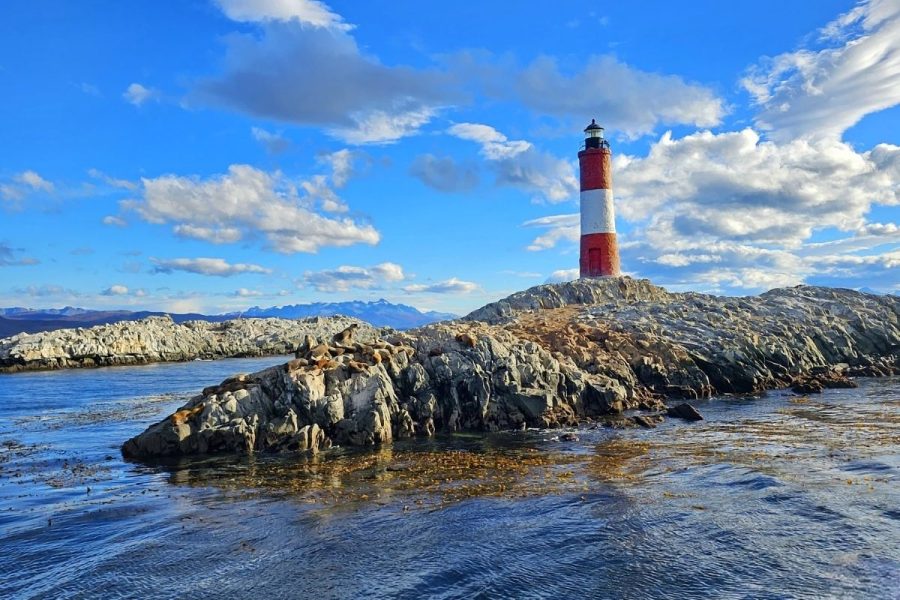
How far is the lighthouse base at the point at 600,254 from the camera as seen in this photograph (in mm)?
67062

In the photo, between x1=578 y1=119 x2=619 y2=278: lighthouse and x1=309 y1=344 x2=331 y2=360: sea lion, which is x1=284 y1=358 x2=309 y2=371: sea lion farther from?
x1=578 y1=119 x2=619 y2=278: lighthouse

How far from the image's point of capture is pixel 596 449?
2745 cm

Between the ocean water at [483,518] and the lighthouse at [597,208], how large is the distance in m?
37.1

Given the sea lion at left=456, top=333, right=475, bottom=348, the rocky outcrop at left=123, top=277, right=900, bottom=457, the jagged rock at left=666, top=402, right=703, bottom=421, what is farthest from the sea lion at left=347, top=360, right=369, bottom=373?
the jagged rock at left=666, top=402, right=703, bottom=421

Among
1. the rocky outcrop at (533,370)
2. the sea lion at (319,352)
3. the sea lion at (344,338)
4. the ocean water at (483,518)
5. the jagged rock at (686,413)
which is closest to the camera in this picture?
the ocean water at (483,518)

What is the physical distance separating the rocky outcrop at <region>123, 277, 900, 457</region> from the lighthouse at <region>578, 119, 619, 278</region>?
340 inches

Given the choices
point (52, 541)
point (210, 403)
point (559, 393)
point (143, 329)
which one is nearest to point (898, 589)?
point (52, 541)

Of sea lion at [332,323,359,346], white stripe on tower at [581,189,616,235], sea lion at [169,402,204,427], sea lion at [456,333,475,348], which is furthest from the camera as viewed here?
white stripe on tower at [581,189,616,235]

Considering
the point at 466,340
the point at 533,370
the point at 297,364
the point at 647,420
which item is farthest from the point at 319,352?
the point at 647,420

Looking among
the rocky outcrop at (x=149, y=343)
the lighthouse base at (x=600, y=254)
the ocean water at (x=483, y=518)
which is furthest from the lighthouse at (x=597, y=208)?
the rocky outcrop at (x=149, y=343)

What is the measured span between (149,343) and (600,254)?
68.7m

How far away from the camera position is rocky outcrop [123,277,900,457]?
29703 millimetres

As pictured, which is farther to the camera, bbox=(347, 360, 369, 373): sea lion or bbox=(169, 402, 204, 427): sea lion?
bbox=(347, 360, 369, 373): sea lion

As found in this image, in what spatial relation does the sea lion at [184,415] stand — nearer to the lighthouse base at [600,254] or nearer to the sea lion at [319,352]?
the sea lion at [319,352]
